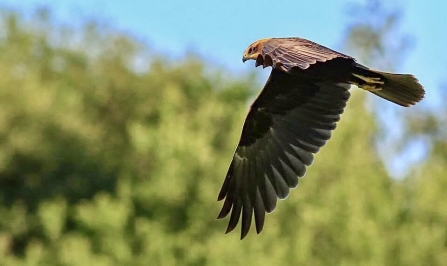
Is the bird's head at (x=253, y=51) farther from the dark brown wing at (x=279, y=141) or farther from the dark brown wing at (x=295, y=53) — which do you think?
the dark brown wing at (x=295, y=53)

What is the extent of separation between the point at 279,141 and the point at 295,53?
2.61m

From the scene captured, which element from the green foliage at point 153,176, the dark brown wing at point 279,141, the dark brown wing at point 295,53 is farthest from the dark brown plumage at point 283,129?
the green foliage at point 153,176

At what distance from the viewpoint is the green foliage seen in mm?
25344

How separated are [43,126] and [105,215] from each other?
13.7 feet

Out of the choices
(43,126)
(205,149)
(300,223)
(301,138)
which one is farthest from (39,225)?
(301,138)

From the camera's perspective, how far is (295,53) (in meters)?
7.63

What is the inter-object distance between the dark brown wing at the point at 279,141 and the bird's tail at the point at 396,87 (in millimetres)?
370

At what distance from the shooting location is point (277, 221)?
26719 mm

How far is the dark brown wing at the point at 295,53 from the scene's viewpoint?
741cm

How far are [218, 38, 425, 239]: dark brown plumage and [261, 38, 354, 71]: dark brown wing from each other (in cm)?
130

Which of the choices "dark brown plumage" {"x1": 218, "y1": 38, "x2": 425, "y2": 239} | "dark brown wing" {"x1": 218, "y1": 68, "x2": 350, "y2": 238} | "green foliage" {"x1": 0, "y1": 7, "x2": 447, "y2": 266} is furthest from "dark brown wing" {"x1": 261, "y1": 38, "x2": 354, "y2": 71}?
"green foliage" {"x1": 0, "y1": 7, "x2": 447, "y2": 266}

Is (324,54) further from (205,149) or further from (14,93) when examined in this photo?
(14,93)

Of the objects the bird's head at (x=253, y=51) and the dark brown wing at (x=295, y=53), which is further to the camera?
the bird's head at (x=253, y=51)

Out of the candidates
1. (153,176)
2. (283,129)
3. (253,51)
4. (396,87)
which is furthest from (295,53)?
(153,176)
